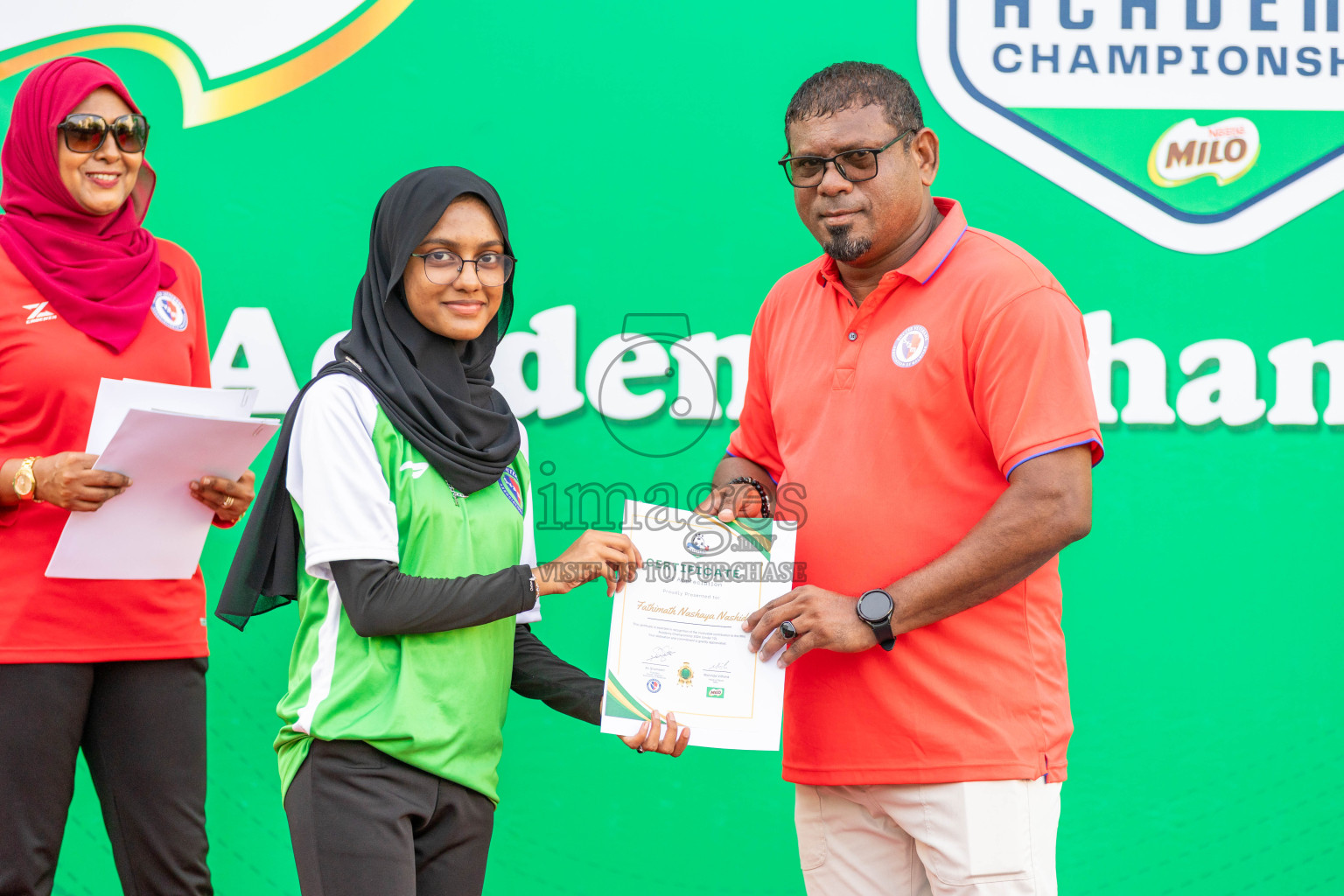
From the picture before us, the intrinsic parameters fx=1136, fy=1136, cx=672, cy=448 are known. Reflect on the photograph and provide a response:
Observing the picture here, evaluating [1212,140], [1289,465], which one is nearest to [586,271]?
[1212,140]

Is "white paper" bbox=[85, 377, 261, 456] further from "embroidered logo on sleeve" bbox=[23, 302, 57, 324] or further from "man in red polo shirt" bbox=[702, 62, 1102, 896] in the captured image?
"man in red polo shirt" bbox=[702, 62, 1102, 896]

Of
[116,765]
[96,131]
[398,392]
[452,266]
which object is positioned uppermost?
[96,131]

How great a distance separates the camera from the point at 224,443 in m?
2.15

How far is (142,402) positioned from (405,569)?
698mm

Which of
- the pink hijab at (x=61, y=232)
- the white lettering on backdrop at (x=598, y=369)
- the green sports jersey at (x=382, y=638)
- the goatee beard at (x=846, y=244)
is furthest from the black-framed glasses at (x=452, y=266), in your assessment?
the white lettering on backdrop at (x=598, y=369)

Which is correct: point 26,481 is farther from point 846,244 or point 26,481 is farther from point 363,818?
point 846,244

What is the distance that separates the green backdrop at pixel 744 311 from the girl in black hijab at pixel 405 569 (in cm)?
123

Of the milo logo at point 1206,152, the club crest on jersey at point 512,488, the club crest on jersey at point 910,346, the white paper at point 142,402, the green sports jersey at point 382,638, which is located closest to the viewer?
the green sports jersey at point 382,638

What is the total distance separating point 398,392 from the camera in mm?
1803

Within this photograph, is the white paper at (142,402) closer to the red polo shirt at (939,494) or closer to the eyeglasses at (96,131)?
the eyeglasses at (96,131)

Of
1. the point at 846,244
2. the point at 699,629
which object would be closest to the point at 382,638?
the point at 699,629

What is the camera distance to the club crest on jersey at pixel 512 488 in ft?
6.48

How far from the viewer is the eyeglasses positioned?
2.28m

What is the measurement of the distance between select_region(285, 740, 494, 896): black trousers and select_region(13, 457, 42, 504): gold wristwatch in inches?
31.3
